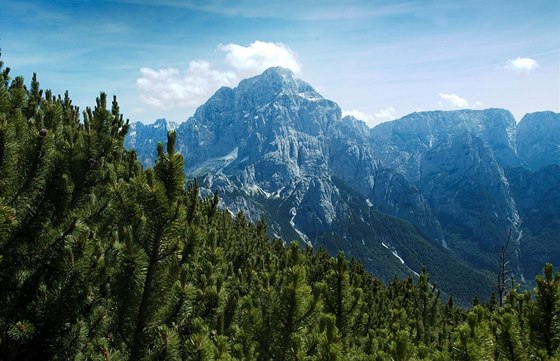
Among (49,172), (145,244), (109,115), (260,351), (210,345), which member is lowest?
(260,351)

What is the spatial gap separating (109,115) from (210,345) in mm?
4084

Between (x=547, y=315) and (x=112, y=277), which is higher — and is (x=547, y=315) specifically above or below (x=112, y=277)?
below

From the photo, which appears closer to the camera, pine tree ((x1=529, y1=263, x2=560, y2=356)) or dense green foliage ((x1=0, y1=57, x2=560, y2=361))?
dense green foliage ((x1=0, y1=57, x2=560, y2=361))

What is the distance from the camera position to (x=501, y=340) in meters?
5.36

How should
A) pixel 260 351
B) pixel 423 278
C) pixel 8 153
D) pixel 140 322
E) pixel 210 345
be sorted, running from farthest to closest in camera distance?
pixel 423 278
pixel 260 351
pixel 140 322
pixel 210 345
pixel 8 153

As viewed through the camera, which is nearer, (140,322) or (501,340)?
(140,322)

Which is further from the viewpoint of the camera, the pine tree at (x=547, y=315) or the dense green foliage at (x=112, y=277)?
the pine tree at (x=547, y=315)

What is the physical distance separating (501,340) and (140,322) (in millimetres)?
4762

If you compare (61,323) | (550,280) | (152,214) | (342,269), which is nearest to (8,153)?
(152,214)

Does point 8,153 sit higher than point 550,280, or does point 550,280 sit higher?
point 8,153

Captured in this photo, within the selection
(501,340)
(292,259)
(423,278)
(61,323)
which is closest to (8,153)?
(61,323)

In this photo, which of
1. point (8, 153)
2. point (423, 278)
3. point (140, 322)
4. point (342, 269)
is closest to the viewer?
point (8, 153)

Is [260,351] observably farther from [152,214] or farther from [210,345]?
[152,214]

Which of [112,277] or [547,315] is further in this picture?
[547,315]
